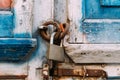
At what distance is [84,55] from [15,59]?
27 cm

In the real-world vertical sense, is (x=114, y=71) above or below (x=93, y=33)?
below

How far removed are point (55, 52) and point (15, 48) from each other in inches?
6.1

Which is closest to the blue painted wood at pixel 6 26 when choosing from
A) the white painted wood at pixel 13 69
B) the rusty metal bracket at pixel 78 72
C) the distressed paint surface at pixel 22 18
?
the distressed paint surface at pixel 22 18

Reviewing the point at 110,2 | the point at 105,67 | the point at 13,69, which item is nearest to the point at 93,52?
the point at 105,67

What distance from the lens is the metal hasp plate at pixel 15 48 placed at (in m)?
1.20

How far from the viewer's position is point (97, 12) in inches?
50.4

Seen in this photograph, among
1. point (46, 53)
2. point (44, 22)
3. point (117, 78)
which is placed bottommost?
point (117, 78)

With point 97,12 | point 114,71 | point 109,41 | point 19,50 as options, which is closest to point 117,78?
point 114,71

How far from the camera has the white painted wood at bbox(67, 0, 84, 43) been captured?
1268mm

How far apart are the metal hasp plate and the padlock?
0.26ft

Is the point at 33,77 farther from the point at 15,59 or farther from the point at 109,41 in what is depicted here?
the point at 109,41

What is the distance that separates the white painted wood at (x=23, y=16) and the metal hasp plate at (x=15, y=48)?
0.04 meters

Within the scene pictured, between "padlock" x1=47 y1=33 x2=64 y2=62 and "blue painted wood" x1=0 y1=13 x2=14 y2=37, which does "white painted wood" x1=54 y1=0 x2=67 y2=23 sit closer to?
"padlock" x1=47 y1=33 x2=64 y2=62

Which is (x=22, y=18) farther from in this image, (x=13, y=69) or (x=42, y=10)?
(x=13, y=69)
